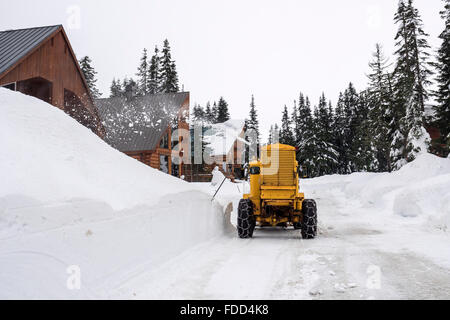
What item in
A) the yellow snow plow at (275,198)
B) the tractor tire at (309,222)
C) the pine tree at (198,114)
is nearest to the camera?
the tractor tire at (309,222)

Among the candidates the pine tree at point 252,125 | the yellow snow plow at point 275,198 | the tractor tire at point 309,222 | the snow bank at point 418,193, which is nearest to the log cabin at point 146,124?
the snow bank at point 418,193

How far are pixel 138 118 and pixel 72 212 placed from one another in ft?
82.5

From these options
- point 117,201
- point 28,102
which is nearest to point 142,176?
point 117,201

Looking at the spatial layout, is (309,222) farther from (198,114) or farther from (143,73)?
(198,114)

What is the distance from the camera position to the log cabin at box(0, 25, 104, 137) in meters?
14.8

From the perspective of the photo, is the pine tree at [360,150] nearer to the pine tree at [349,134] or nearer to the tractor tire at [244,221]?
the pine tree at [349,134]

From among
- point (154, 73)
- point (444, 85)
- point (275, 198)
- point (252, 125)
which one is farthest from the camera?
point (252, 125)

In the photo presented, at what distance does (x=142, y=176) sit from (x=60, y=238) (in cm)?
366

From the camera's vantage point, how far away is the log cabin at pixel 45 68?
1484cm

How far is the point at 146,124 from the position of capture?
2809 centimetres

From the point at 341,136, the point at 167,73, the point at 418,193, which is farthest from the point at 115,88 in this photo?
the point at 418,193

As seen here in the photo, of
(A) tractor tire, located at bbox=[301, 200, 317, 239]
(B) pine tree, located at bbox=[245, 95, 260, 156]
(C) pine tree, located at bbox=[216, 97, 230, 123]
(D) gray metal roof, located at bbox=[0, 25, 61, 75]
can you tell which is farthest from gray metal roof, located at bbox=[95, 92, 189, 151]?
(C) pine tree, located at bbox=[216, 97, 230, 123]

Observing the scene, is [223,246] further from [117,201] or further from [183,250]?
[117,201]

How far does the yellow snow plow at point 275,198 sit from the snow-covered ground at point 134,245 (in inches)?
21.9
